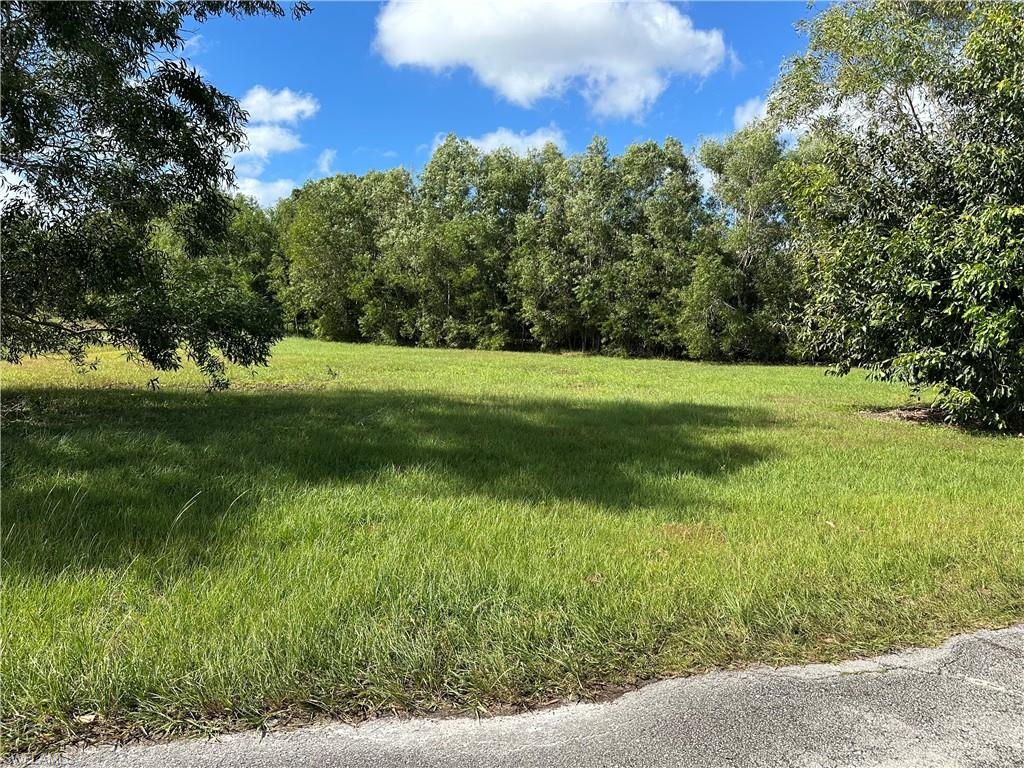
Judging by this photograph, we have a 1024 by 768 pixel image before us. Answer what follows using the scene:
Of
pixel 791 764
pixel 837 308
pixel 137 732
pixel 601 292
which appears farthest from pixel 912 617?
pixel 601 292

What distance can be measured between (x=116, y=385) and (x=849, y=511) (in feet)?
44.0

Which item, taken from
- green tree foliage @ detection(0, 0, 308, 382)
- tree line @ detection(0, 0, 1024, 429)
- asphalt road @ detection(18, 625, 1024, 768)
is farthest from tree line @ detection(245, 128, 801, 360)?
asphalt road @ detection(18, 625, 1024, 768)

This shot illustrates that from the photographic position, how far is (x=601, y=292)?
112 feet

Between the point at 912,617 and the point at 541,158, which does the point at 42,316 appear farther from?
the point at 541,158

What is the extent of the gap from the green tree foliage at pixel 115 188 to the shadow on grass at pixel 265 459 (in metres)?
1.26

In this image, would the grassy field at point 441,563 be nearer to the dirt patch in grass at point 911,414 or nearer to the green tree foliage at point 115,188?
the green tree foliage at point 115,188

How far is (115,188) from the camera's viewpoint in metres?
7.18

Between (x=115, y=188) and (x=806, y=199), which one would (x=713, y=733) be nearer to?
(x=115, y=188)

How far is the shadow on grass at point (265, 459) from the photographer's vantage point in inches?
161

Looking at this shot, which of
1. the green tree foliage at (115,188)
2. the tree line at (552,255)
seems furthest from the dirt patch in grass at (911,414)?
the tree line at (552,255)

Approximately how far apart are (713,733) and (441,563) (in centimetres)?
179

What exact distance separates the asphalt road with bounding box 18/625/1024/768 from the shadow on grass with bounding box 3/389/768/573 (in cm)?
176

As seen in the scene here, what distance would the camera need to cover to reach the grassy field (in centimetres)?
256

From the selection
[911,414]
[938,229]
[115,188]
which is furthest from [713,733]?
[911,414]
